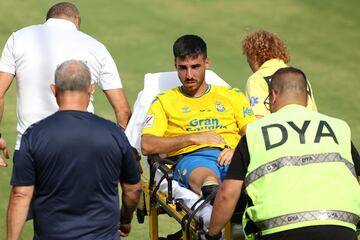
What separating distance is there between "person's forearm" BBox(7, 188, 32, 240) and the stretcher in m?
1.46

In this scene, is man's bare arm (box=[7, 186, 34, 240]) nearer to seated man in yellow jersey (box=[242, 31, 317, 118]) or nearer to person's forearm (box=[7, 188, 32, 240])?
person's forearm (box=[7, 188, 32, 240])

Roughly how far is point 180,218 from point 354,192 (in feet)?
5.76

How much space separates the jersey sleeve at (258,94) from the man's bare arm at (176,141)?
28.4 inches

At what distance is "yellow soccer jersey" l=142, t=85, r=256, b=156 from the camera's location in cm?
763

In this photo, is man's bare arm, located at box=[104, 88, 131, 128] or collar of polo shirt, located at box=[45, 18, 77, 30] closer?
collar of polo shirt, located at box=[45, 18, 77, 30]

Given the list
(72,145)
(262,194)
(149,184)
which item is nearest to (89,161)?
(72,145)

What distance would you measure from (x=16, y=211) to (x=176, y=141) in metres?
2.26

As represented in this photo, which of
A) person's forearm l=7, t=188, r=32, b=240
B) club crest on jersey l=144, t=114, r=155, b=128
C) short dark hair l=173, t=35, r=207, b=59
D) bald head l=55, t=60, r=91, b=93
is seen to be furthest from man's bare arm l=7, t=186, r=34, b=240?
short dark hair l=173, t=35, r=207, b=59

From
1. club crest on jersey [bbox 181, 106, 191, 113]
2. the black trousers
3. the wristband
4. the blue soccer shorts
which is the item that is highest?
club crest on jersey [bbox 181, 106, 191, 113]

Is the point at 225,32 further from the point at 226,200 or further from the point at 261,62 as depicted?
the point at 226,200

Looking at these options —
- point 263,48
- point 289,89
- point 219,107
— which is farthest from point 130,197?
point 263,48

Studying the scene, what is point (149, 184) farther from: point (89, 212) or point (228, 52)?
point (228, 52)

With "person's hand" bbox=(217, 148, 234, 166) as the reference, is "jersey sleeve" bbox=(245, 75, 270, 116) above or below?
above

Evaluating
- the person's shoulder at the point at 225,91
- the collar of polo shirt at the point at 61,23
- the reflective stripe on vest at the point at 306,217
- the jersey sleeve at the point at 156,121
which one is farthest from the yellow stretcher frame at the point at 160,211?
the collar of polo shirt at the point at 61,23
